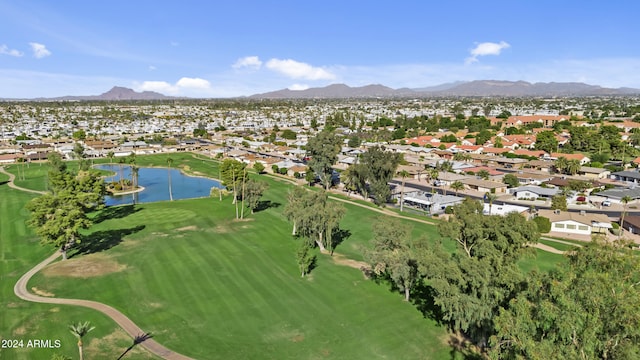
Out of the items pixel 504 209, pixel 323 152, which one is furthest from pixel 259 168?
pixel 504 209

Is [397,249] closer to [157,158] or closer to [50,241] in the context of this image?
[50,241]

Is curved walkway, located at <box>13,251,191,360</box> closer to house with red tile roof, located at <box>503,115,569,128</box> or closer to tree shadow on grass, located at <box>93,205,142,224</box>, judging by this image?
tree shadow on grass, located at <box>93,205,142,224</box>

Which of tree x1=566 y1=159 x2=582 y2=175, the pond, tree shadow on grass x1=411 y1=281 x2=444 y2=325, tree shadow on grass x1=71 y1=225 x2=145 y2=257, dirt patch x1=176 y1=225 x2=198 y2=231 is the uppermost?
tree x1=566 y1=159 x2=582 y2=175

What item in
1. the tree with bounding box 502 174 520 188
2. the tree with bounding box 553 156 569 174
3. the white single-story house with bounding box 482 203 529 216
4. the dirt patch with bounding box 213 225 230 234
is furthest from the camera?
the tree with bounding box 553 156 569 174

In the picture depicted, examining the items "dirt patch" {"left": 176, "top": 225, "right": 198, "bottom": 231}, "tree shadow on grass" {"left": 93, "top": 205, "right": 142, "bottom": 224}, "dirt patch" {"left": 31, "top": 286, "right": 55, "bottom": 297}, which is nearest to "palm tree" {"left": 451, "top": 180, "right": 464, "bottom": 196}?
"dirt patch" {"left": 176, "top": 225, "right": 198, "bottom": 231}

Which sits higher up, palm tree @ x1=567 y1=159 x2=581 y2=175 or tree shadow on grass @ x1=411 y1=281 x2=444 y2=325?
palm tree @ x1=567 y1=159 x2=581 y2=175

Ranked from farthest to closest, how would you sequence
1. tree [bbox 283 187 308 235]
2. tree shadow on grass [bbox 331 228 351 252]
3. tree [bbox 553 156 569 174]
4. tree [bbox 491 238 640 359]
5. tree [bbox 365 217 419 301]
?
Answer: 1. tree [bbox 553 156 569 174]
2. tree shadow on grass [bbox 331 228 351 252]
3. tree [bbox 283 187 308 235]
4. tree [bbox 365 217 419 301]
5. tree [bbox 491 238 640 359]

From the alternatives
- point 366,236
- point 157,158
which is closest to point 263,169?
→ point 157,158
